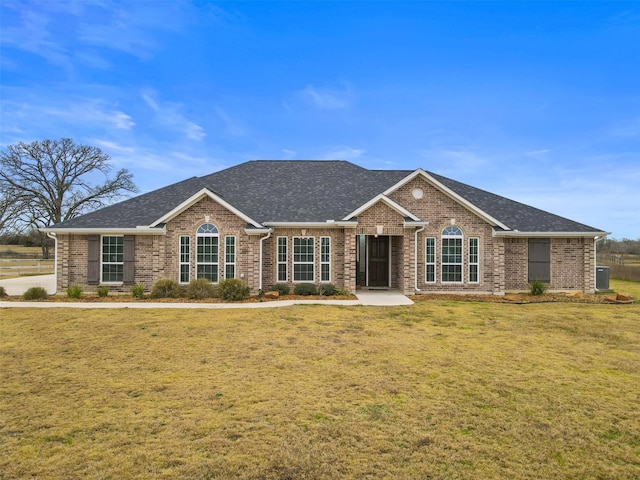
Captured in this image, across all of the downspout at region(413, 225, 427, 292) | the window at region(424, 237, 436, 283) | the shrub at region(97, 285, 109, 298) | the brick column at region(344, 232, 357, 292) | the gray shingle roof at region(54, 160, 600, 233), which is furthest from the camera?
the gray shingle roof at region(54, 160, 600, 233)

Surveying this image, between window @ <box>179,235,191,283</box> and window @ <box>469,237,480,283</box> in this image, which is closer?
window @ <box>179,235,191,283</box>

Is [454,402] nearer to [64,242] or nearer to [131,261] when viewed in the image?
[131,261]

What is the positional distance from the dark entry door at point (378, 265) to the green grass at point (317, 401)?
27.3 ft

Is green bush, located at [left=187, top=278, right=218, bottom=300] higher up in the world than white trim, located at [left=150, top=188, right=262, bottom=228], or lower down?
lower down

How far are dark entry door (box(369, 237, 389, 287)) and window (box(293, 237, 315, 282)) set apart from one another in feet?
11.5

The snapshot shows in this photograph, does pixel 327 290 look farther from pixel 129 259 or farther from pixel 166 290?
pixel 129 259

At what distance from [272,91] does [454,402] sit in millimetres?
22268

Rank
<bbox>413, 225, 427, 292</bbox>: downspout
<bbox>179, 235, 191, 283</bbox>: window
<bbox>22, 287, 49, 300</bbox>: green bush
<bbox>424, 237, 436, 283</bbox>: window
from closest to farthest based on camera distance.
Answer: <bbox>22, 287, 49, 300</bbox>: green bush
<bbox>179, 235, 191, 283</bbox>: window
<bbox>413, 225, 427, 292</bbox>: downspout
<bbox>424, 237, 436, 283</bbox>: window

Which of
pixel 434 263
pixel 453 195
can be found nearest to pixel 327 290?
pixel 434 263

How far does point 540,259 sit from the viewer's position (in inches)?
690

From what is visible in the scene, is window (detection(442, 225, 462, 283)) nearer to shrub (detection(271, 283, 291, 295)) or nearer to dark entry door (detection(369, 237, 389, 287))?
dark entry door (detection(369, 237, 389, 287))

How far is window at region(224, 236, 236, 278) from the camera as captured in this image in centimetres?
1630

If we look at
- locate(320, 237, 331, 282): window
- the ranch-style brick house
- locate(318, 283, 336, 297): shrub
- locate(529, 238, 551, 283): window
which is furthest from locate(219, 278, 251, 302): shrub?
locate(529, 238, 551, 283): window

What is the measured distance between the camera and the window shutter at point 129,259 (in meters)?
16.5
